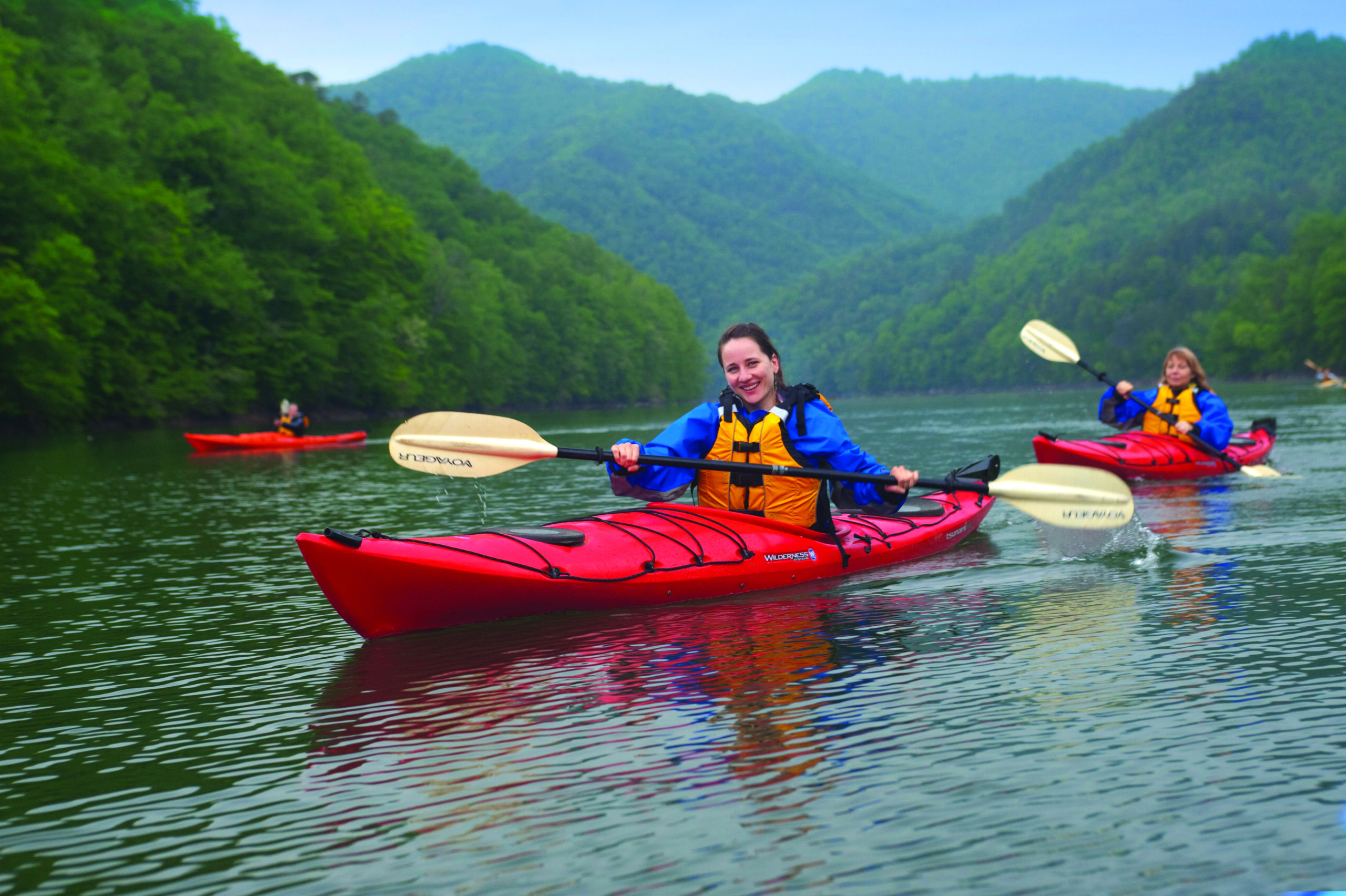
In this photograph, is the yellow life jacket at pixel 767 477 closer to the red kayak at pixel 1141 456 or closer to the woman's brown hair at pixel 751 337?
the woman's brown hair at pixel 751 337

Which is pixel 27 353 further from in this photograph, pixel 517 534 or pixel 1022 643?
pixel 1022 643

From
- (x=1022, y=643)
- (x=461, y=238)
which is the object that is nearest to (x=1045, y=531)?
(x=1022, y=643)

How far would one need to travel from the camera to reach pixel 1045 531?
30.1 ft

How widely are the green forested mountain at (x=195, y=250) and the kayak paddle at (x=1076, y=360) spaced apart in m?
24.5

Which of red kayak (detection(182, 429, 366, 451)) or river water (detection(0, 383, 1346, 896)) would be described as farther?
red kayak (detection(182, 429, 366, 451))

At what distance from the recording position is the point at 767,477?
274 inches

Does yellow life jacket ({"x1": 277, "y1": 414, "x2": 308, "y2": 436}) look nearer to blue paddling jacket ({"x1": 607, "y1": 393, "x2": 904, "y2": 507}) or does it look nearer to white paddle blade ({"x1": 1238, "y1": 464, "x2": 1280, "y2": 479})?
white paddle blade ({"x1": 1238, "y1": 464, "x2": 1280, "y2": 479})

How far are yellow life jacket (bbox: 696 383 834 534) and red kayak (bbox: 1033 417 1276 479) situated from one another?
6.06m

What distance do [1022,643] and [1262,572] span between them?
2507mm

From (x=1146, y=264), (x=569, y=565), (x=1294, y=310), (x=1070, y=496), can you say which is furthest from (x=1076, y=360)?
(x=1146, y=264)

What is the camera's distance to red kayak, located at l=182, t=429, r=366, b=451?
933 inches

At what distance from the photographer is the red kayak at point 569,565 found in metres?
5.83

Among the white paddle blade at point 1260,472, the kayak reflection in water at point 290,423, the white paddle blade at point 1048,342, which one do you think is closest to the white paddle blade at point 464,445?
the white paddle blade at point 1048,342

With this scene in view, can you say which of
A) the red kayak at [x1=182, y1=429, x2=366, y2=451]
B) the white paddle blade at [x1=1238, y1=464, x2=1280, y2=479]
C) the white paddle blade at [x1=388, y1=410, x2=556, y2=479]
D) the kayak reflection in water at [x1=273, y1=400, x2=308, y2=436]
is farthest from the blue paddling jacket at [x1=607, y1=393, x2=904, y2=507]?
the kayak reflection in water at [x1=273, y1=400, x2=308, y2=436]
